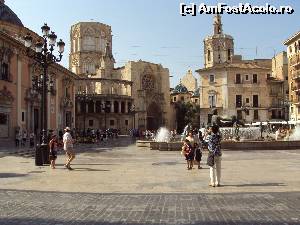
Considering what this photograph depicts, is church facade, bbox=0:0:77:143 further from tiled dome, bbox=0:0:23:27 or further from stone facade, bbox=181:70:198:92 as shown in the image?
stone facade, bbox=181:70:198:92

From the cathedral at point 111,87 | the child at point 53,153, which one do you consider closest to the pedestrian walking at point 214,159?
the child at point 53,153

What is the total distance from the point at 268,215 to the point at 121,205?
104 inches

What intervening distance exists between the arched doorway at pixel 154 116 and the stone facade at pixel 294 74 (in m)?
27.7

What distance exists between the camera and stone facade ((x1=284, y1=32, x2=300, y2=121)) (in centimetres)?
5600

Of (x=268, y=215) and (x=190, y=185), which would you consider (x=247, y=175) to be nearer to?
(x=190, y=185)

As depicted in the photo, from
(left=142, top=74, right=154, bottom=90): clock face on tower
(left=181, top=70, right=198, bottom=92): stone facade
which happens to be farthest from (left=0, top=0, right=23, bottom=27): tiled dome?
(left=181, top=70, right=198, bottom=92): stone facade

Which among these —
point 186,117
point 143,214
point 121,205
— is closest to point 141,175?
point 121,205

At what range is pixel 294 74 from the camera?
57.4 meters

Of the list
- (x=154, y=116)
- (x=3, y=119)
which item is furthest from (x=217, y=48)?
(x=3, y=119)

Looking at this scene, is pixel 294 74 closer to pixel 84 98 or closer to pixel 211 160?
pixel 84 98

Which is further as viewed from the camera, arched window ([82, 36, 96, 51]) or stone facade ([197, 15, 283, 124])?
arched window ([82, 36, 96, 51])

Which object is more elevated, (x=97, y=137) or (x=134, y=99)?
(x=134, y=99)

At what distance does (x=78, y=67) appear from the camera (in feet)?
265

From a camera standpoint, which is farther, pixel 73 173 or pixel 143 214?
pixel 73 173
